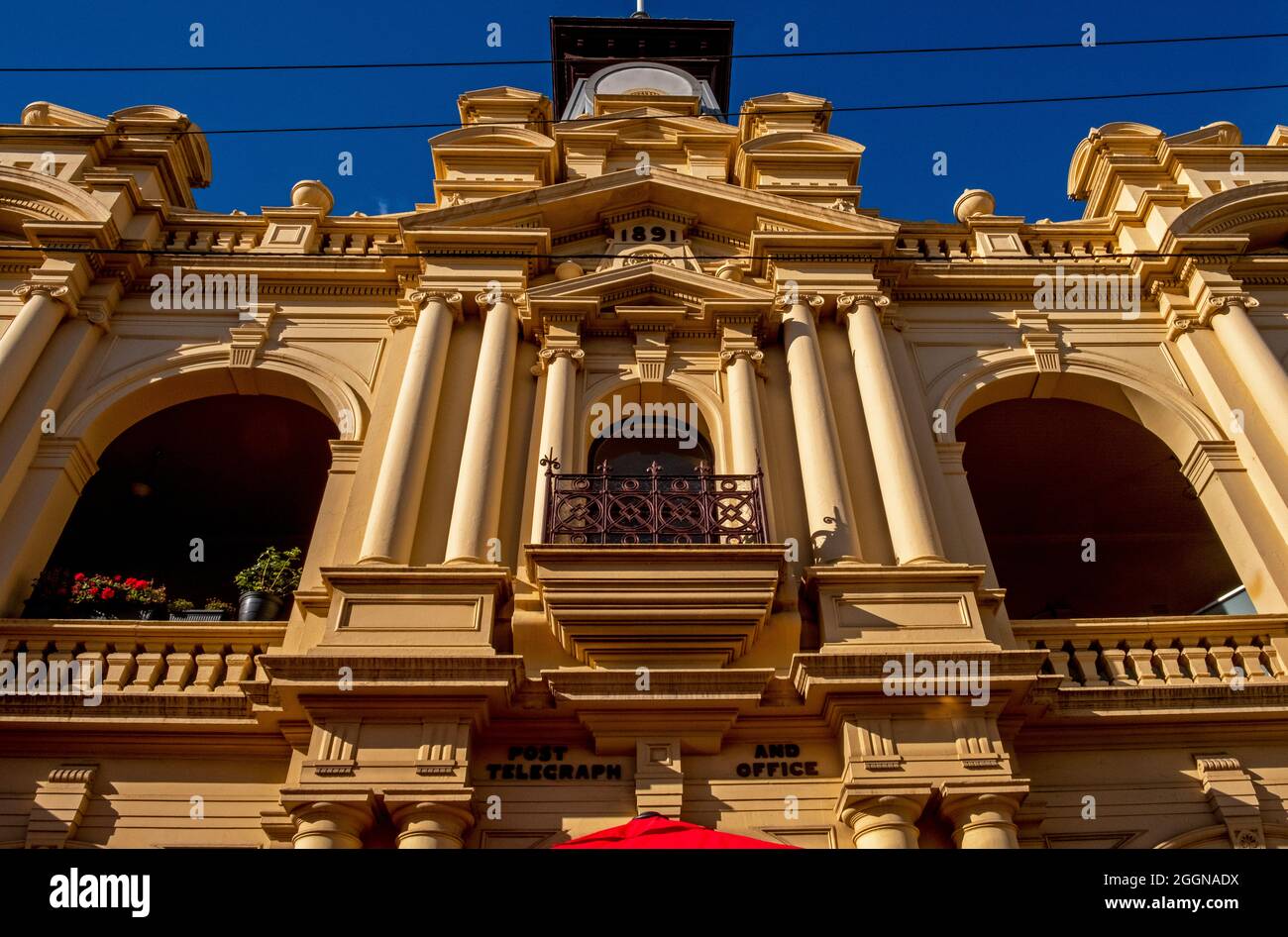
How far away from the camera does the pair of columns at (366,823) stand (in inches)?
363

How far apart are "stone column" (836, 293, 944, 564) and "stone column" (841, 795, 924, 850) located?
3.00 m

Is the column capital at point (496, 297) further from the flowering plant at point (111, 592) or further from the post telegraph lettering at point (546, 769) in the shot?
the post telegraph lettering at point (546, 769)

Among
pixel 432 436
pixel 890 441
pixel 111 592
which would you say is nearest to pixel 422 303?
pixel 432 436

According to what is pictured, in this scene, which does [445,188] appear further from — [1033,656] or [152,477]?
[1033,656]

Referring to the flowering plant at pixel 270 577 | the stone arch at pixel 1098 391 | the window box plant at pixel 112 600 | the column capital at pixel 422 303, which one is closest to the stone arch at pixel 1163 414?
the stone arch at pixel 1098 391

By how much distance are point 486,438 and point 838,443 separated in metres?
4.28

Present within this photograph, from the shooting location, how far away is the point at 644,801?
981cm

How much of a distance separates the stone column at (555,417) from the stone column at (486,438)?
0.45 m

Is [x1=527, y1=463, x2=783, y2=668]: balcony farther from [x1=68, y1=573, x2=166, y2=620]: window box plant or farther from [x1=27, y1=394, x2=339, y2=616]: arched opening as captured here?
[x1=27, y1=394, x2=339, y2=616]: arched opening

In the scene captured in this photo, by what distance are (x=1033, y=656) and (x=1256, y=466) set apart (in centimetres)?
542

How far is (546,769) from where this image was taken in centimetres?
1024

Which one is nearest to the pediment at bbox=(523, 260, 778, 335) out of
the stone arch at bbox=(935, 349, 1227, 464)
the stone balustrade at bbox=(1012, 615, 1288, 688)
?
the stone arch at bbox=(935, 349, 1227, 464)
